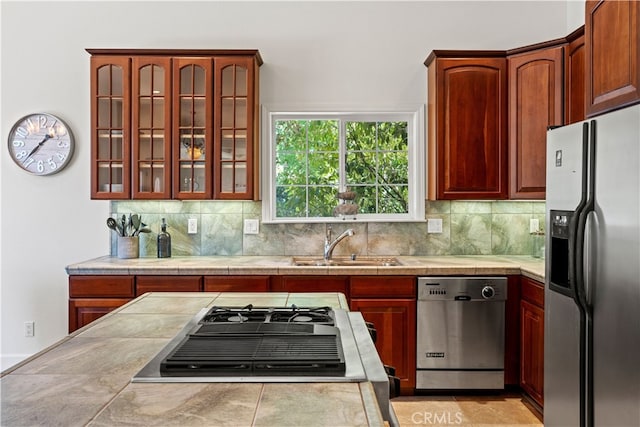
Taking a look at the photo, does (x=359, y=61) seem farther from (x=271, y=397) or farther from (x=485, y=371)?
(x=271, y=397)

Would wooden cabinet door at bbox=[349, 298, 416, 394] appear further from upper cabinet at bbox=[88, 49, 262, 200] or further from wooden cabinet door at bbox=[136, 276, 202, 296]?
upper cabinet at bbox=[88, 49, 262, 200]

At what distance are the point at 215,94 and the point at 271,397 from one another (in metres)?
2.85

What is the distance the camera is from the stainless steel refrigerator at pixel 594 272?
173cm

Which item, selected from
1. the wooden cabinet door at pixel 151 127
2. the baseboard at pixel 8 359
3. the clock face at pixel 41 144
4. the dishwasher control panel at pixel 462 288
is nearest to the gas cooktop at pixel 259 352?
the dishwasher control panel at pixel 462 288

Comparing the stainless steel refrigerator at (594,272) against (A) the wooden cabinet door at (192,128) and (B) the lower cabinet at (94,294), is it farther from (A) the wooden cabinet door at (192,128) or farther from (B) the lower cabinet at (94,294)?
(B) the lower cabinet at (94,294)

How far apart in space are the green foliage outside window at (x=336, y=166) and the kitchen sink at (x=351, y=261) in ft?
1.27

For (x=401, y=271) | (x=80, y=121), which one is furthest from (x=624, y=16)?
(x=80, y=121)

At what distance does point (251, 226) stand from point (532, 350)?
7.08ft

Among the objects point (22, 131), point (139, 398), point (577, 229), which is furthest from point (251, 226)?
point (139, 398)

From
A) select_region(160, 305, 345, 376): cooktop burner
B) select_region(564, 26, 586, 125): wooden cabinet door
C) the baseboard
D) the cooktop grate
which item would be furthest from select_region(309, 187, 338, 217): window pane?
the cooktop grate

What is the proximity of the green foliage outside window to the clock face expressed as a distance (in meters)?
1.65

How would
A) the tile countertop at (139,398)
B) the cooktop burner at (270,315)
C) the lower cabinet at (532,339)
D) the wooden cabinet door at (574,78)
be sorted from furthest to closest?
1. the wooden cabinet door at (574,78)
2. the lower cabinet at (532,339)
3. the cooktop burner at (270,315)
4. the tile countertop at (139,398)

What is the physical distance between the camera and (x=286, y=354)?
1.21 m

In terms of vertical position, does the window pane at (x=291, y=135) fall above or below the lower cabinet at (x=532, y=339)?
above
